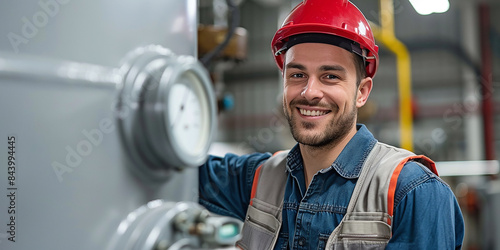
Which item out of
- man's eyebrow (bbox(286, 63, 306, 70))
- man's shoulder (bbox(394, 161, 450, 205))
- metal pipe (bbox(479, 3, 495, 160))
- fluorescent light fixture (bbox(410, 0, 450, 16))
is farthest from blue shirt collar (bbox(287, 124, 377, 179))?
metal pipe (bbox(479, 3, 495, 160))

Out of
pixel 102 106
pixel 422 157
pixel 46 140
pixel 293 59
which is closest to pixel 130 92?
pixel 102 106

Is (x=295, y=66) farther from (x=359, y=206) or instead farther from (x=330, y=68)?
(x=359, y=206)

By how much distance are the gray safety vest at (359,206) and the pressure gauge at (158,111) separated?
0.38 m

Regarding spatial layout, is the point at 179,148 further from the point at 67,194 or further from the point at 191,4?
the point at 191,4

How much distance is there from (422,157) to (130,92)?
0.69 meters

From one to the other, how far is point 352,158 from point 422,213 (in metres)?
0.22

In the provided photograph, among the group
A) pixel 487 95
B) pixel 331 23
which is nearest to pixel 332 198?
A: pixel 331 23

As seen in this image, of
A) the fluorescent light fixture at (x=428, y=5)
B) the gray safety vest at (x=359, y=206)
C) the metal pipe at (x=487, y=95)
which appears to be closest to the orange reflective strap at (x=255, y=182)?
the gray safety vest at (x=359, y=206)

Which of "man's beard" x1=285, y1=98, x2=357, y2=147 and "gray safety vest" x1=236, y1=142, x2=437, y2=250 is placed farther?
"man's beard" x1=285, y1=98, x2=357, y2=147

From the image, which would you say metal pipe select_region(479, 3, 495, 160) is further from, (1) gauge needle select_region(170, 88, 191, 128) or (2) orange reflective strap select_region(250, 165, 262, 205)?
(1) gauge needle select_region(170, 88, 191, 128)

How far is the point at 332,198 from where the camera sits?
1.12 m

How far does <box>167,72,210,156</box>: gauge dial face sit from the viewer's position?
840mm

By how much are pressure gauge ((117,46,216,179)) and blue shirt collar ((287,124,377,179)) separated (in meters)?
0.39

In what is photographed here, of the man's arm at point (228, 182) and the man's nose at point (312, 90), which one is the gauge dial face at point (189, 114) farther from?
the man's arm at point (228, 182)
